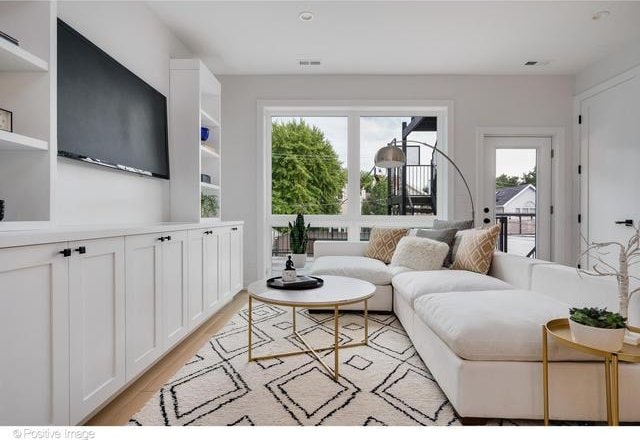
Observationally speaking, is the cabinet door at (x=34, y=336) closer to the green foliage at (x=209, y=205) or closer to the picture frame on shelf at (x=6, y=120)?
the picture frame on shelf at (x=6, y=120)

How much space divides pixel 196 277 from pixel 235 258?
3.03ft

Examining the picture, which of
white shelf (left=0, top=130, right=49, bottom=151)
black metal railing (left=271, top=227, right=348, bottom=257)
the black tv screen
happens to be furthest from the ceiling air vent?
white shelf (left=0, top=130, right=49, bottom=151)

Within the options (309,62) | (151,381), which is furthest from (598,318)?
(309,62)

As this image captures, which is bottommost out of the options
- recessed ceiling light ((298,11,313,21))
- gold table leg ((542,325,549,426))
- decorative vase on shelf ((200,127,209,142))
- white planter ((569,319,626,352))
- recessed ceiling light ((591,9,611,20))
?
gold table leg ((542,325,549,426))

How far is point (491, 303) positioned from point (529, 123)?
3.20 m

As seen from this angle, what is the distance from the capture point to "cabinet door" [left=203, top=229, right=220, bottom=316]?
101 inches

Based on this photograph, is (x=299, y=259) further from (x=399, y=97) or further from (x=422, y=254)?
(x=399, y=97)

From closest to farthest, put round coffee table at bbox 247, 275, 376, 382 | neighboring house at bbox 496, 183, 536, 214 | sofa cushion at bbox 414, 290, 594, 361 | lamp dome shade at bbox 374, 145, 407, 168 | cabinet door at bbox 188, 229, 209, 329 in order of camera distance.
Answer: sofa cushion at bbox 414, 290, 594, 361 → round coffee table at bbox 247, 275, 376, 382 → cabinet door at bbox 188, 229, 209, 329 → lamp dome shade at bbox 374, 145, 407, 168 → neighboring house at bbox 496, 183, 536, 214

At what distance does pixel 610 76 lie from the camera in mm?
3391

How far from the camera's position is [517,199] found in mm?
4062

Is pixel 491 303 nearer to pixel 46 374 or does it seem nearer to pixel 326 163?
pixel 46 374

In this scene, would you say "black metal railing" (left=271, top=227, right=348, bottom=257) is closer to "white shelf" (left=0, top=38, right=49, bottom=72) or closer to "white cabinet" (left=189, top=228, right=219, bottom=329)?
"white cabinet" (left=189, top=228, right=219, bottom=329)

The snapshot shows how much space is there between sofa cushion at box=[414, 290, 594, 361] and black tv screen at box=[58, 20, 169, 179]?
2.08m

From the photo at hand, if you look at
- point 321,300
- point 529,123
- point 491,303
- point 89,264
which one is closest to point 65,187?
point 89,264
